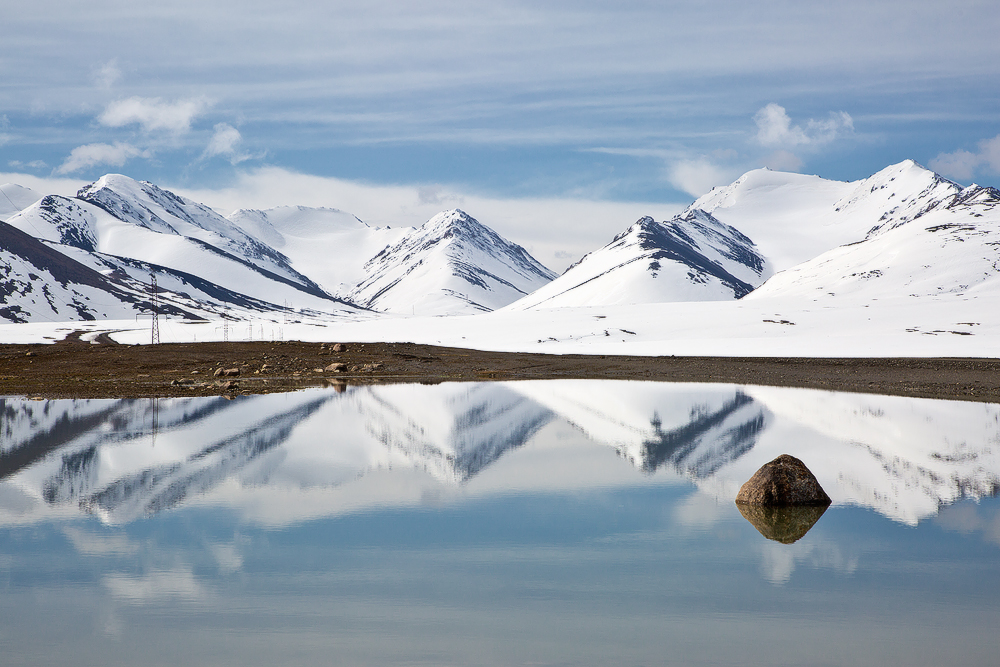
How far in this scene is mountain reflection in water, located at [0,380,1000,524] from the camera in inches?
723

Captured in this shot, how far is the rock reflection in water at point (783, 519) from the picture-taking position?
585 inches

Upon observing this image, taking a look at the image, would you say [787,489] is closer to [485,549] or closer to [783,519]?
[783,519]

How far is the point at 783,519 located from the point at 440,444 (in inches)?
Result: 478

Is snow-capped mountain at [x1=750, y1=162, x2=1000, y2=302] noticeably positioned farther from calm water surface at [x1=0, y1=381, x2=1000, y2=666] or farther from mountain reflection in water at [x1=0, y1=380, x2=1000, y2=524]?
calm water surface at [x1=0, y1=381, x2=1000, y2=666]

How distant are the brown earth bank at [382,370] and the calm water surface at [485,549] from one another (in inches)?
649

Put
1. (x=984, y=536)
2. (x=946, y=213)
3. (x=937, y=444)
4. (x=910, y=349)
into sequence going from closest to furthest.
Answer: (x=984, y=536) → (x=937, y=444) → (x=910, y=349) → (x=946, y=213)

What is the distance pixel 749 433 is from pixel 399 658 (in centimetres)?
1993

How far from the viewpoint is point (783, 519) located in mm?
16016

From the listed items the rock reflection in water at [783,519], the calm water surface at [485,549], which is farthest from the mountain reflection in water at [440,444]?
the rock reflection in water at [783,519]

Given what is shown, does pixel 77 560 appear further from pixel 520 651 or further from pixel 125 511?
pixel 520 651

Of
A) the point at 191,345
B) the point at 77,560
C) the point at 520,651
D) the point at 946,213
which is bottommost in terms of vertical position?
the point at 520,651

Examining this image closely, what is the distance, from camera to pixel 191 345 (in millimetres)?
72625

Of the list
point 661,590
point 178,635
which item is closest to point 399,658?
point 178,635

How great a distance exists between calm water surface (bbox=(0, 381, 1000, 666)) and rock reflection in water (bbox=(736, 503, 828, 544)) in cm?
32
